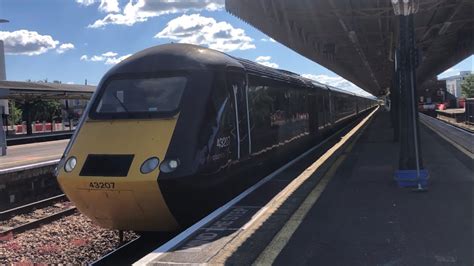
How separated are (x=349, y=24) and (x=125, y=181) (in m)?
19.9

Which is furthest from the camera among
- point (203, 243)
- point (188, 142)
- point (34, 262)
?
point (34, 262)

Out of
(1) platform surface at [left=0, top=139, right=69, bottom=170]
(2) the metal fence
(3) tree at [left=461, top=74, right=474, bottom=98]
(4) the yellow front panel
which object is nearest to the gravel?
(4) the yellow front panel

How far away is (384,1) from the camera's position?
19.8 meters

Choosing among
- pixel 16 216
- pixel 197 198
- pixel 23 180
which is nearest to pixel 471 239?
pixel 197 198

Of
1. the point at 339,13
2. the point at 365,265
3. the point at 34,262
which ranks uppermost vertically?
the point at 339,13

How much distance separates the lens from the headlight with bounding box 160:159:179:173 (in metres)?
7.05

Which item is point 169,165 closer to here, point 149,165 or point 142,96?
point 149,165

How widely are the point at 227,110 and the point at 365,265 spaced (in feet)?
13.0

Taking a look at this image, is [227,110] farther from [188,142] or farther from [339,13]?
[339,13]

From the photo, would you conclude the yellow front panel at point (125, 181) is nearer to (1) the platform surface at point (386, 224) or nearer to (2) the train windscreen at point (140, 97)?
(2) the train windscreen at point (140, 97)

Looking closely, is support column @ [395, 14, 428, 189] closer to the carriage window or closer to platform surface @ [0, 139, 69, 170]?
the carriage window

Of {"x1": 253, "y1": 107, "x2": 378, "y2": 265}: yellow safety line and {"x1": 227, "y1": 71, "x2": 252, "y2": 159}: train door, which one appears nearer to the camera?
{"x1": 253, "y1": 107, "x2": 378, "y2": 265}: yellow safety line

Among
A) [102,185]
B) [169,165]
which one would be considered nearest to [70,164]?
[102,185]

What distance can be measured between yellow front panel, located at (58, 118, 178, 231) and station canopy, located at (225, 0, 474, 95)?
4.97 metres
